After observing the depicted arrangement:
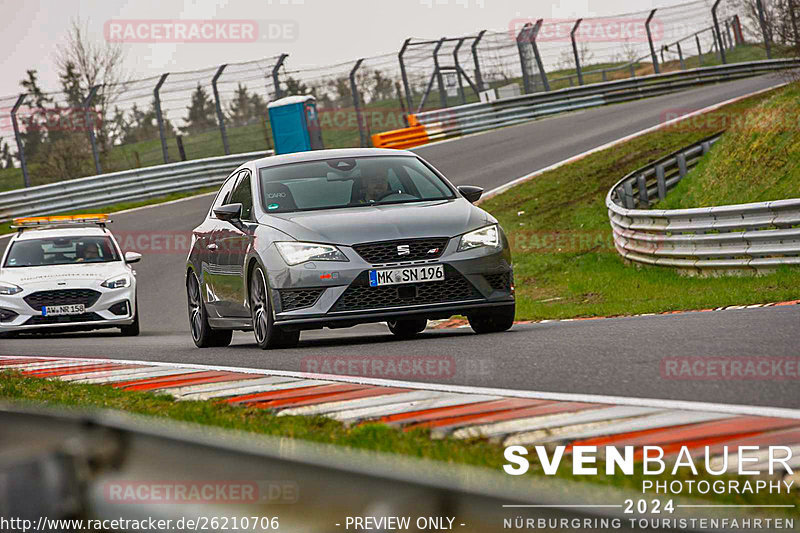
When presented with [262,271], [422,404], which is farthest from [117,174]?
[422,404]

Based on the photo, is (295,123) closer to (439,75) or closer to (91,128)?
(91,128)

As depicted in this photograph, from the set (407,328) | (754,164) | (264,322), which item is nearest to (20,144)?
(754,164)

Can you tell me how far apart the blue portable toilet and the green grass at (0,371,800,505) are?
23.5 m

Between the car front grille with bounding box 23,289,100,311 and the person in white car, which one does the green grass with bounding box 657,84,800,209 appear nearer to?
the person in white car

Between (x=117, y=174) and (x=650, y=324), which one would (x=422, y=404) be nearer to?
(x=650, y=324)

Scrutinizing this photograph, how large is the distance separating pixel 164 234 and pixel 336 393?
1919 centimetres

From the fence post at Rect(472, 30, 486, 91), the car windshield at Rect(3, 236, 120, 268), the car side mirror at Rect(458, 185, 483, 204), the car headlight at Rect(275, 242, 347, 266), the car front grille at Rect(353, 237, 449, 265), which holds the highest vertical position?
the fence post at Rect(472, 30, 486, 91)

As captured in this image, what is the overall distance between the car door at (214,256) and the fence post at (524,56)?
27788mm

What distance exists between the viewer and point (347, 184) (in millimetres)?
9797

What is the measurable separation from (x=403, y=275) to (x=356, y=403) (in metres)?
3.15

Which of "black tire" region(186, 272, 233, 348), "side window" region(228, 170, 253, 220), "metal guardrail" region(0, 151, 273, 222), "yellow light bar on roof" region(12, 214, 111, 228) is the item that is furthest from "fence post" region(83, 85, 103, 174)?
"side window" region(228, 170, 253, 220)

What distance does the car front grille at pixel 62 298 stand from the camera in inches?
603

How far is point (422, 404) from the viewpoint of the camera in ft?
17.5

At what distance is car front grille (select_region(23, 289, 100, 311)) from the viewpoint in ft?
50.2
